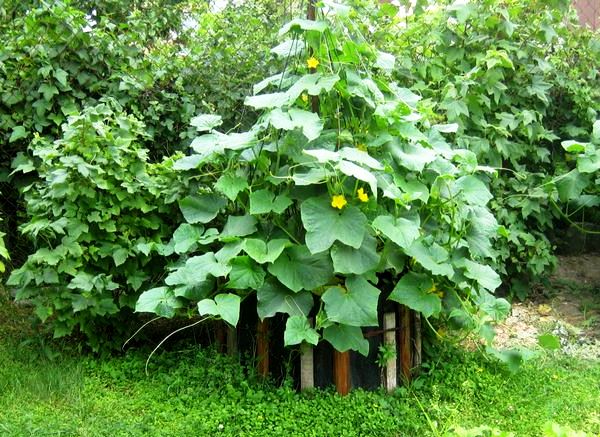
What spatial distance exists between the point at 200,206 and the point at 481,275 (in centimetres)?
134

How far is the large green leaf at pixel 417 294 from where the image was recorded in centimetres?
289

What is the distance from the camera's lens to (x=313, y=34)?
9.26ft

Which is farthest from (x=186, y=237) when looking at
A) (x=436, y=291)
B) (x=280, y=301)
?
(x=436, y=291)

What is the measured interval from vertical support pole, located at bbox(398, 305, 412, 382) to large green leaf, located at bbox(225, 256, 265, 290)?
78 cm

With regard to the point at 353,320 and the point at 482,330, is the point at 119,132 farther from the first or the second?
the point at 482,330

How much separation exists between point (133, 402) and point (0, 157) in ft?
6.62

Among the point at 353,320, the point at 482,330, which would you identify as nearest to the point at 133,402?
the point at 353,320

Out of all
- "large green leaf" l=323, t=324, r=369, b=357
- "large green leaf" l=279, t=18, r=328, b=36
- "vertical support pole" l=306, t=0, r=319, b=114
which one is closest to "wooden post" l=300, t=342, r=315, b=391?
"large green leaf" l=323, t=324, r=369, b=357

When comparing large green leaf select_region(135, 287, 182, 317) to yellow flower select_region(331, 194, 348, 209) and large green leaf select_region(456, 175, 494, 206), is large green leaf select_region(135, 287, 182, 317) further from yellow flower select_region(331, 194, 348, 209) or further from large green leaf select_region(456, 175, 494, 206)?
large green leaf select_region(456, 175, 494, 206)

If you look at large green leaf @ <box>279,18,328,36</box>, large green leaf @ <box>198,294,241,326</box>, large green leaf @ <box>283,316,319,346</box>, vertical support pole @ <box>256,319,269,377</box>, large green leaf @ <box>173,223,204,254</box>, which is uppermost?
large green leaf @ <box>279,18,328,36</box>

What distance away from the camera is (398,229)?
2.73m

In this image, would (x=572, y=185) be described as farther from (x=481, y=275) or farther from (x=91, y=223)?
(x=91, y=223)

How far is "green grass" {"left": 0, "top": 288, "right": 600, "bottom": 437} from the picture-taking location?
2740 millimetres

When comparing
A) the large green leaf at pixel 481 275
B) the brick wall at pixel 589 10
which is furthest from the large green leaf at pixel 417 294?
the brick wall at pixel 589 10
